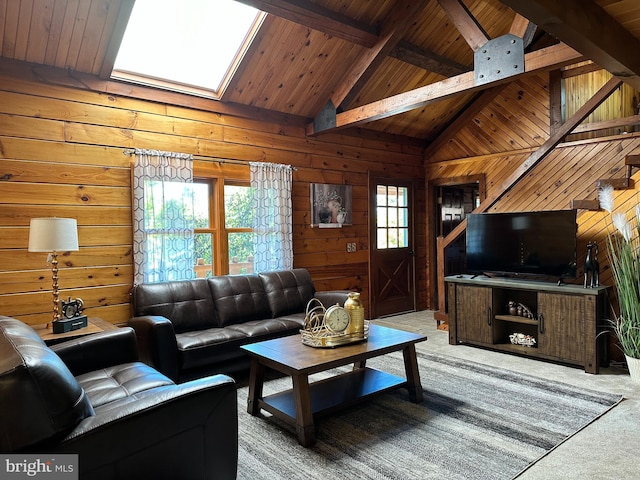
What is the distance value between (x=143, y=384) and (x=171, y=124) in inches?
111

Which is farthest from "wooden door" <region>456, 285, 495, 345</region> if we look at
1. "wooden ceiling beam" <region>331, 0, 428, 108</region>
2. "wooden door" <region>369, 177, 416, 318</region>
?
"wooden ceiling beam" <region>331, 0, 428, 108</region>

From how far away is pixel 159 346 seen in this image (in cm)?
318

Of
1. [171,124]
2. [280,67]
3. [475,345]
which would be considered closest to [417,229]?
[475,345]

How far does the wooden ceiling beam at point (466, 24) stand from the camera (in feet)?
12.6

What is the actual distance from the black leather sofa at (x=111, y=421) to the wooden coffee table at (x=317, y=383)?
2.15ft

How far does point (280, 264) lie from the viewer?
198 inches

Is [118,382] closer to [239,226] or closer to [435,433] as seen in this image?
[435,433]

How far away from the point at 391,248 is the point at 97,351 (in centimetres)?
456

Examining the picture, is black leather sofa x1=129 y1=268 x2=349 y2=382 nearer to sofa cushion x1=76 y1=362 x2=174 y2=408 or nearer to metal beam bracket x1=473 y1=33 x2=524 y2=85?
sofa cushion x1=76 y1=362 x2=174 y2=408

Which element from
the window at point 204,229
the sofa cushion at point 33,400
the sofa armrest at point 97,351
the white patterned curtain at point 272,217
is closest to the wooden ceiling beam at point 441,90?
the white patterned curtain at point 272,217

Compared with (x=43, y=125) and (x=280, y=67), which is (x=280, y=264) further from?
(x=43, y=125)

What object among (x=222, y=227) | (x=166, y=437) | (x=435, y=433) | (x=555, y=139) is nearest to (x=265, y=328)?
(x=222, y=227)

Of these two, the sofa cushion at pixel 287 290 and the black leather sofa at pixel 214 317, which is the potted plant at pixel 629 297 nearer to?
the black leather sofa at pixel 214 317

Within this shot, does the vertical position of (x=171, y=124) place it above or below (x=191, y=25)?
below
